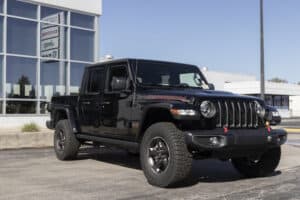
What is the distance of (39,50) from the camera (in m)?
19.8

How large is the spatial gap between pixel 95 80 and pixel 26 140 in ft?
14.5

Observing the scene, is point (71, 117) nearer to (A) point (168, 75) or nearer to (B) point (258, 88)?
(A) point (168, 75)

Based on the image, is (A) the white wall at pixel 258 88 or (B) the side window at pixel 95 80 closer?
(B) the side window at pixel 95 80

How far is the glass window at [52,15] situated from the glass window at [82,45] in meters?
1.09

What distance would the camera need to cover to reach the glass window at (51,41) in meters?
18.8

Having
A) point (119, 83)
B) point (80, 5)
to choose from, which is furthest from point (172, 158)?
point (80, 5)

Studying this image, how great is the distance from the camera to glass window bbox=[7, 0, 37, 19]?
1908 centimetres

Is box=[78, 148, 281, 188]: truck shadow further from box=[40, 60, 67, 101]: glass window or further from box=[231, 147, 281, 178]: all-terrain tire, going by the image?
box=[40, 60, 67, 101]: glass window

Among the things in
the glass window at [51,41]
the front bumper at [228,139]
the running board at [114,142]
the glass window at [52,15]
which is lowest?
the running board at [114,142]

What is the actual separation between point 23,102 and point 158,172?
12.7 m

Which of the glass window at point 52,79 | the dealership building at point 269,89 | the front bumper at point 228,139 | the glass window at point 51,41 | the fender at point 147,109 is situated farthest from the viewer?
the dealership building at point 269,89

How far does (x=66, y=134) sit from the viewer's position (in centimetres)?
1034

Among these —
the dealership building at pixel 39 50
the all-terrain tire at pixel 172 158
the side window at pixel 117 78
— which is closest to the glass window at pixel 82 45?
the dealership building at pixel 39 50

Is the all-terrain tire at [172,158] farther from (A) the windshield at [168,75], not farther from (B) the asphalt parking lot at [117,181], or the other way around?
(A) the windshield at [168,75]
